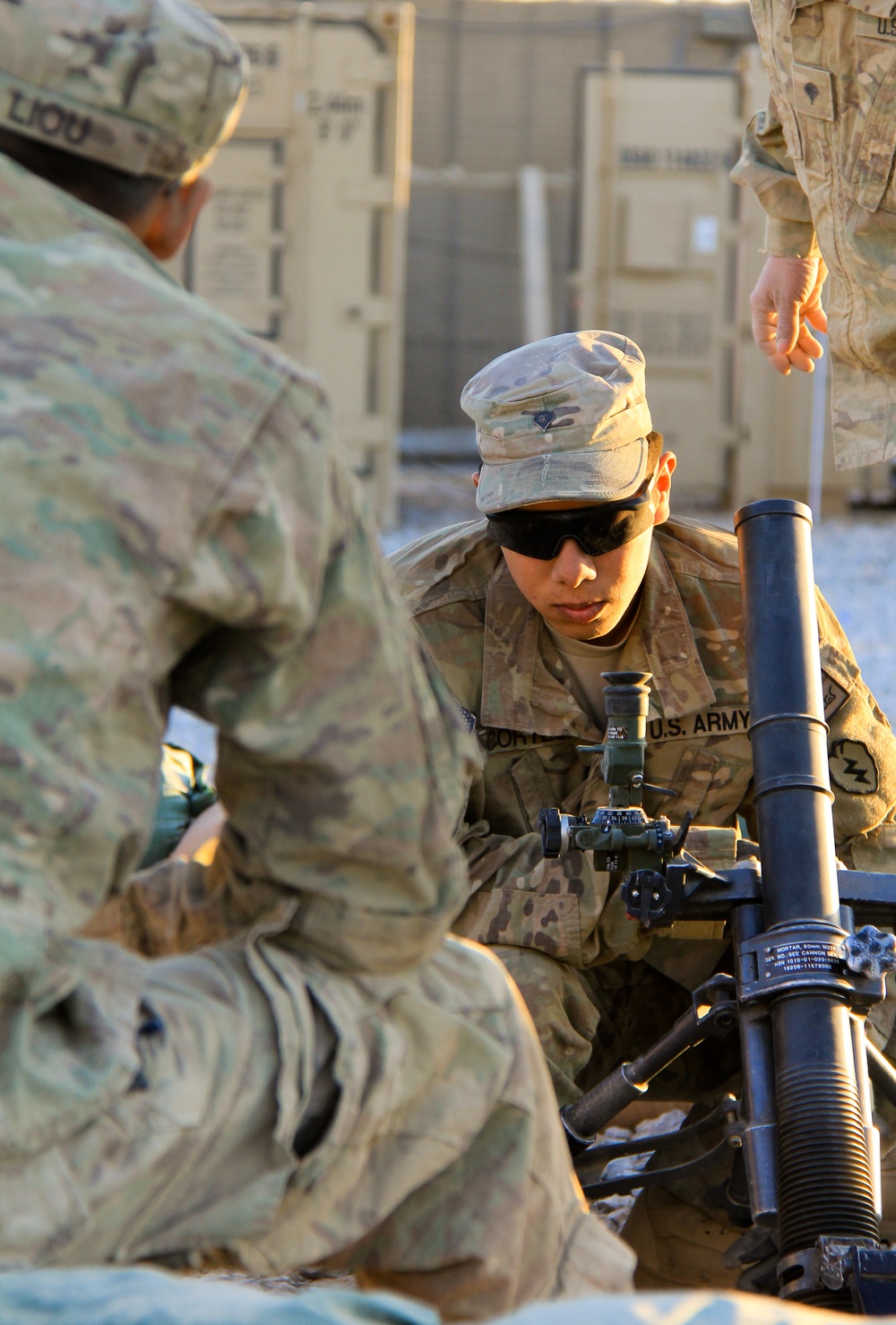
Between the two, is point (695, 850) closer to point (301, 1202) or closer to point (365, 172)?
point (301, 1202)

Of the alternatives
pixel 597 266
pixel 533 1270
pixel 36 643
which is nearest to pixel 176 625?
pixel 36 643

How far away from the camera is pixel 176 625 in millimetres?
1585

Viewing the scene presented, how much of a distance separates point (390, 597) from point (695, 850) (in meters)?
1.39

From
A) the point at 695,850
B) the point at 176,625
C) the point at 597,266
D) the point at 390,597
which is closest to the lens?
the point at 176,625

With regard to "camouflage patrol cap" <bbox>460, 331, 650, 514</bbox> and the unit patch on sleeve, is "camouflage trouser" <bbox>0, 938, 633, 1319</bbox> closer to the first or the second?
"camouflage patrol cap" <bbox>460, 331, 650, 514</bbox>

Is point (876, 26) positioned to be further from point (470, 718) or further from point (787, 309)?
point (470, 718)

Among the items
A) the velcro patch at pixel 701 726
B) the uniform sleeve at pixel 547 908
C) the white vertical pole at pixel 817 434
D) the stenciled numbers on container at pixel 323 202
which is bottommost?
the uniform sleeve at pixel 547 908

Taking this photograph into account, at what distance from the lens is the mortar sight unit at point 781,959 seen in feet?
7.48

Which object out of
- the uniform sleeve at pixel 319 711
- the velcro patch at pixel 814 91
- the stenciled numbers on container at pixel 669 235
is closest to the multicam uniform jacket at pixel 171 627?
the uniform sleeve at pixel 319 711

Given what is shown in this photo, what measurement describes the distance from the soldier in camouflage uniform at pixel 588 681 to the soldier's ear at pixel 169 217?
128 centimetres

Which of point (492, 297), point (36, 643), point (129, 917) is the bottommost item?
point (129, 917)

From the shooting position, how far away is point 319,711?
162 cm

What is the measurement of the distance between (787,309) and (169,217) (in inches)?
89.1

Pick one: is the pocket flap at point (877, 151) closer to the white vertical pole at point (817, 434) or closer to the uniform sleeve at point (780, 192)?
the uniform sleeve at point (780, 192)
